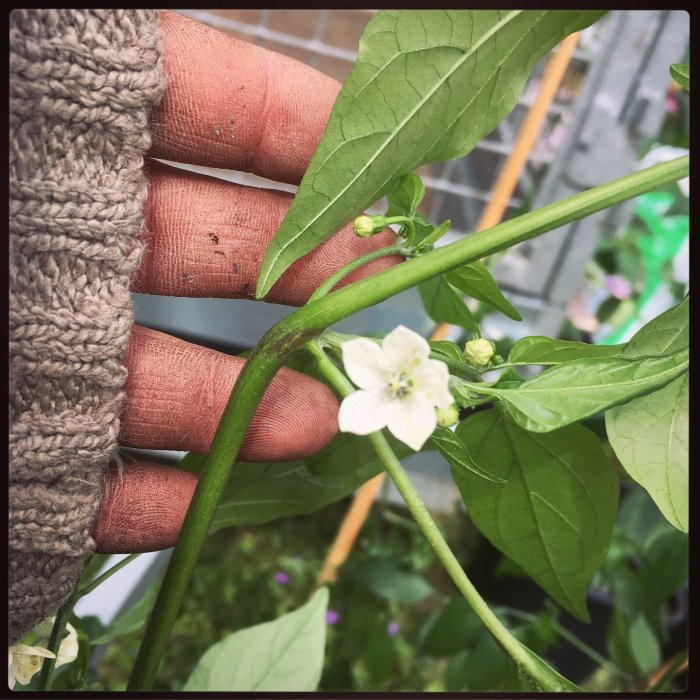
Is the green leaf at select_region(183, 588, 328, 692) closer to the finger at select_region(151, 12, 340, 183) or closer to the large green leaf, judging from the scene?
the large green leaf

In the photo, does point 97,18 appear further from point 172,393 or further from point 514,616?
point 514,616

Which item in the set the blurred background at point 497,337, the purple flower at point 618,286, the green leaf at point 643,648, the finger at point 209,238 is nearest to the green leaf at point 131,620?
the blurred background at point 497,337

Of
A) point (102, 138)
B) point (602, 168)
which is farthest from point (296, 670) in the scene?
point (602, 168)

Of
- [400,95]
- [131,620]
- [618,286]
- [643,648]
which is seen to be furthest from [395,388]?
[618,286]

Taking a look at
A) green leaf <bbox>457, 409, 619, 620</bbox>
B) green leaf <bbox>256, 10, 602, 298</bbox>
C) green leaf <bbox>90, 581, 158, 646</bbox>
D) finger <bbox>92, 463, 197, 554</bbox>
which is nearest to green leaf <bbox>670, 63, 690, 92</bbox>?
green leaf <bbox>256, 10, 602, 298</bbox>

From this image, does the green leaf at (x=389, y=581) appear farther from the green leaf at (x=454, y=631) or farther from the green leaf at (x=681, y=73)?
the green leaf at (x=681, y=73)

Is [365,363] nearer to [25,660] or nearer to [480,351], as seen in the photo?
[480,351]
